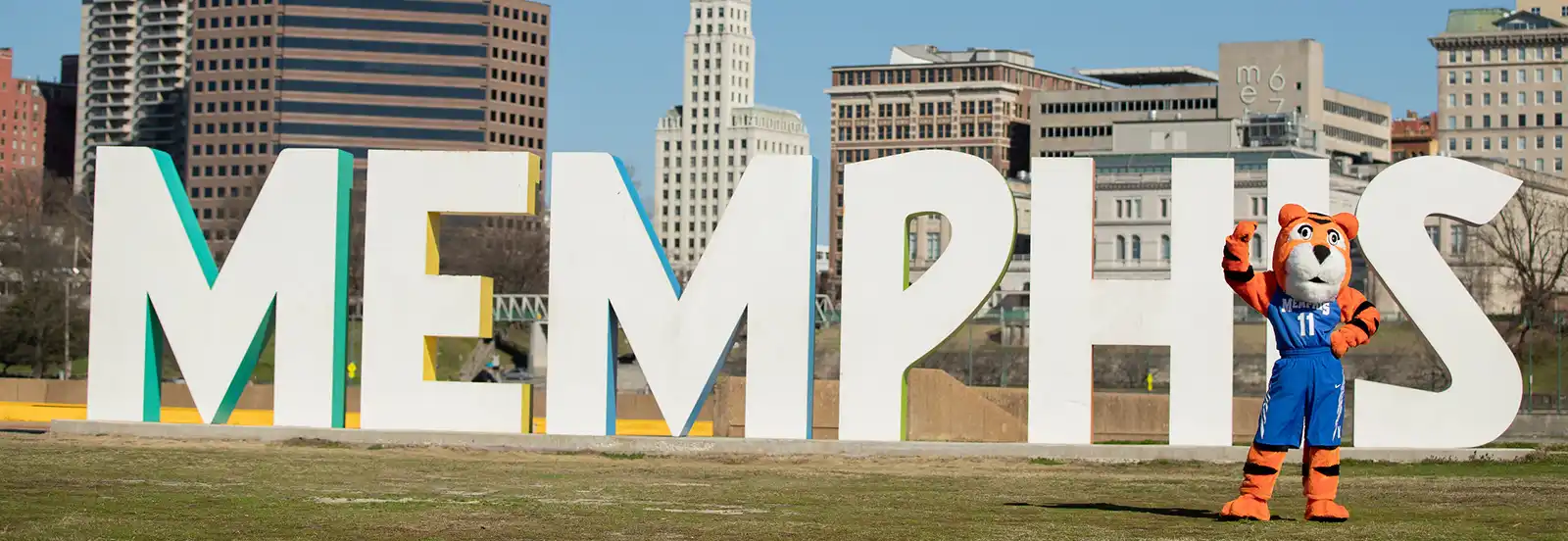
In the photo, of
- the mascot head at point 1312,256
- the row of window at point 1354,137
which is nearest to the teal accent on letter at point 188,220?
the mascot head at point 1312,256

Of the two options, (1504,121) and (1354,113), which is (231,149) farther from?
(1504,121)

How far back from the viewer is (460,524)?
17.9 m

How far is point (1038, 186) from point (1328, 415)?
1031 centimetres

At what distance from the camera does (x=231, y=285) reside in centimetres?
3042

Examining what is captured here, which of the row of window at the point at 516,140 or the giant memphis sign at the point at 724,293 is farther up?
the row of window at the point at 516,140

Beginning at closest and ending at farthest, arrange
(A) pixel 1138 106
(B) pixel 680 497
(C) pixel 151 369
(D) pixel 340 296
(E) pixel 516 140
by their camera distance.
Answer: (B) pixel 680 497, (D) pixel 340 296, (C) pixel 151 369, (A) pixel 1138 106, (E) pixel 516 140

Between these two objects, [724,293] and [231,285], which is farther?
[231,285]

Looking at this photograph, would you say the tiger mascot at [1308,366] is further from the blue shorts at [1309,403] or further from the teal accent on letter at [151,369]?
the teal accent on letter at [151,369]

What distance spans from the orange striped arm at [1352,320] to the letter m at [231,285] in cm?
1590

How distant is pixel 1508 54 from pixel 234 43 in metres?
106

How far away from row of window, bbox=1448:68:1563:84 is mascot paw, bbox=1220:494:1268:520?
533ft

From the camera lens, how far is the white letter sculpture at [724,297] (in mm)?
29109

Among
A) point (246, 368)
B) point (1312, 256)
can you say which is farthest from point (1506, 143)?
point (1312, 256)

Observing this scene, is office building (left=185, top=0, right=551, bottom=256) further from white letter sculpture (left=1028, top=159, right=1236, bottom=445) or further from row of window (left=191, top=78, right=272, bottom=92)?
white letter sculpture (left=1028, top=159, right=1236, bottom=445)
